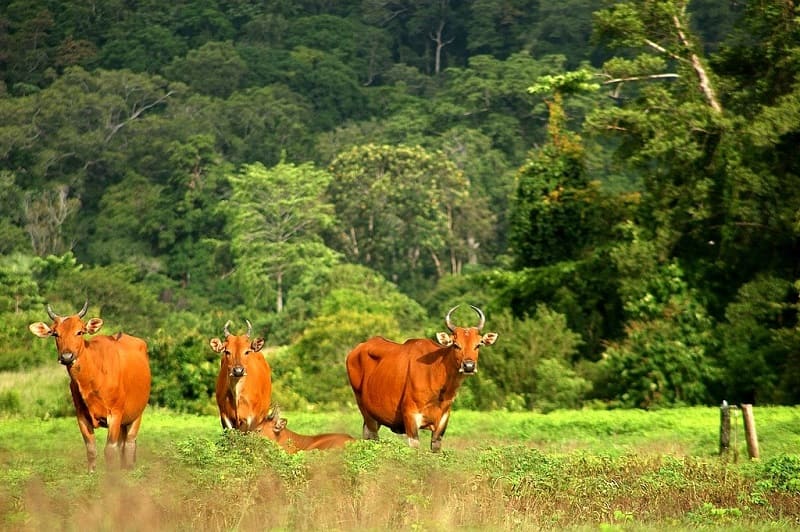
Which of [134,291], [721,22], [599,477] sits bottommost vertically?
[134,291]

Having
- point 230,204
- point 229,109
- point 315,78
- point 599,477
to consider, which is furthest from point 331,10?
point 599,477

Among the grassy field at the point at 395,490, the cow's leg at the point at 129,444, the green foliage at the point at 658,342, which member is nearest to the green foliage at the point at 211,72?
the green foliage at the point at 658,342

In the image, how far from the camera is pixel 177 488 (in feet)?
46.6

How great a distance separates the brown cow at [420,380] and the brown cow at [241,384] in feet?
4.33

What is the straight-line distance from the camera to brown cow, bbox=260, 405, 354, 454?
691 inches

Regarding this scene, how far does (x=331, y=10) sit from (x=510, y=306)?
246ft

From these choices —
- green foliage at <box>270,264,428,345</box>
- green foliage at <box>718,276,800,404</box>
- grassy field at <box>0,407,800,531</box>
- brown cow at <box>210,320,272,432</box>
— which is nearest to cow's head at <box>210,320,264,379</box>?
brown cow at <box>210,320,272,432</box>

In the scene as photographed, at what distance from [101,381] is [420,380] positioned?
3.44m

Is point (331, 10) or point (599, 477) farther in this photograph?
point (331, 10)

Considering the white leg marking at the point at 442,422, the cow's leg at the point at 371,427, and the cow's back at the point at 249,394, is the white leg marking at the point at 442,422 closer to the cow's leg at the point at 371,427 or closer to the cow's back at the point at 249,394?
the cow's leg at the point at 371,427

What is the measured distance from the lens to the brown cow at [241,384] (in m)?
17.3

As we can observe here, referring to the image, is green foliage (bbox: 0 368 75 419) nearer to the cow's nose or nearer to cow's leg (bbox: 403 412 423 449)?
cow's leg (bbox: 403 412 423 449)

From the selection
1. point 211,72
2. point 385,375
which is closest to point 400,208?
point 211,72

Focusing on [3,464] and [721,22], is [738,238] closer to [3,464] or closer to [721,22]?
[3,464]
